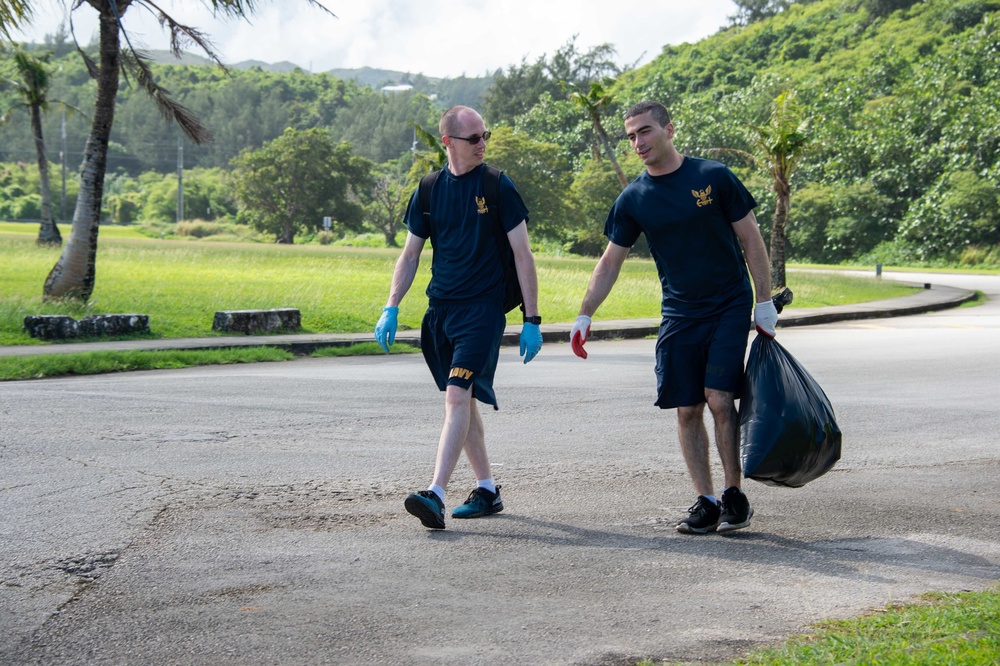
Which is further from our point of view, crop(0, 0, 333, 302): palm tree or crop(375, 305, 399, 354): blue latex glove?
crop(0, 0, 333, 302): palm tree

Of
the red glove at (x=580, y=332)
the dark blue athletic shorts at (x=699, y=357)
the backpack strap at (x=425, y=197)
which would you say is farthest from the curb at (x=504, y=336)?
the dark blue athletic shorts at (x=699, y=357)

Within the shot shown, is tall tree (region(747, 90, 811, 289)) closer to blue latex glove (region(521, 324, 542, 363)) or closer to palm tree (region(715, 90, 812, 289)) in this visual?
palm tree (region(715, 90, 812, 289))

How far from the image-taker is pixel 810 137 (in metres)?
30.9

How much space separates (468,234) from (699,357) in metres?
1.25

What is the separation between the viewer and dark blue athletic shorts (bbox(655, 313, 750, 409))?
16.6 ft

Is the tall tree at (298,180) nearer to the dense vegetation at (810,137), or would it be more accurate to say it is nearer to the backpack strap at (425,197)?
the dense vegetation at (810,137)

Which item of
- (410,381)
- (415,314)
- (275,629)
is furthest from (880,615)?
(415,314)

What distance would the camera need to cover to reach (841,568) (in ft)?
14.6

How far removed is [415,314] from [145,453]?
12.4 metres

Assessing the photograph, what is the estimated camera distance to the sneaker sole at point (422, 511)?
16.2 ft

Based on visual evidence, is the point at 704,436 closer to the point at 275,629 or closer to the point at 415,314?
the point at 275,629

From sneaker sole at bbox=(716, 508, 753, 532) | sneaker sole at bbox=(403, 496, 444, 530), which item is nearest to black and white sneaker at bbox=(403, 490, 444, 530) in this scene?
sneaker sole at bbox=(403, 496, 444, 530)

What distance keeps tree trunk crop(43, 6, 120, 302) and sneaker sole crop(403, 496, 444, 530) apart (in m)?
14.0

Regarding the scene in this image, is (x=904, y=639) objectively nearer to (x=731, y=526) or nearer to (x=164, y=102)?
(x=731, y=526)
